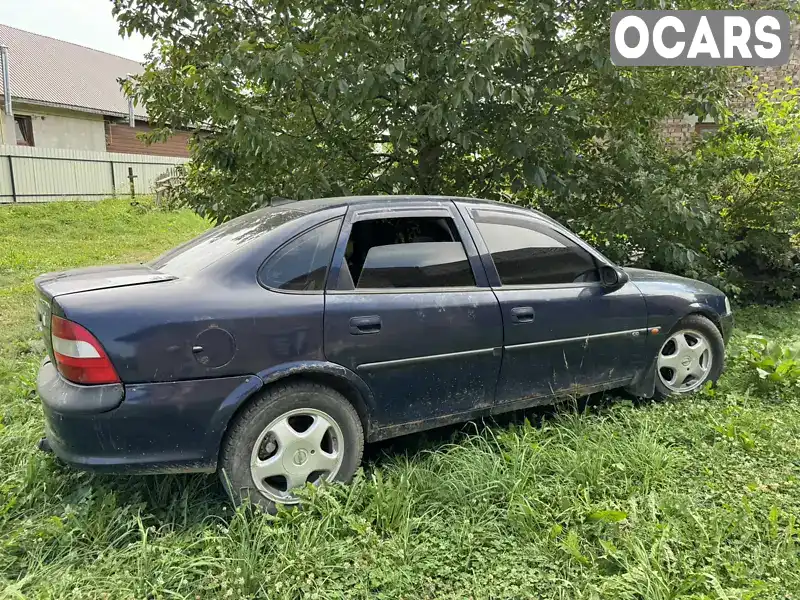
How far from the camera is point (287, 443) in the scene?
2672 millimetres

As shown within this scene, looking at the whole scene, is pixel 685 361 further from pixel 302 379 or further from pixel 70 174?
pixel 70 174

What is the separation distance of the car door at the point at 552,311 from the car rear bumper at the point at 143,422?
151 cm

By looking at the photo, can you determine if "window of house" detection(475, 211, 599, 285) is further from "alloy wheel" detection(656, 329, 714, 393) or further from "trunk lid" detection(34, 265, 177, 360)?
"trunk lid" detection(34, 265, 177, 360)

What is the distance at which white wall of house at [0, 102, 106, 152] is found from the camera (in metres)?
18.8

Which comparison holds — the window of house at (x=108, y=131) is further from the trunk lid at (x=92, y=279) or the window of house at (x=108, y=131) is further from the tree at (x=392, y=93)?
the trunk lid at (x=92, y=279)

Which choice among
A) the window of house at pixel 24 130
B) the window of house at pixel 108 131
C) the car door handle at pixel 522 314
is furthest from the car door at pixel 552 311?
the window of house at pixel 108 131

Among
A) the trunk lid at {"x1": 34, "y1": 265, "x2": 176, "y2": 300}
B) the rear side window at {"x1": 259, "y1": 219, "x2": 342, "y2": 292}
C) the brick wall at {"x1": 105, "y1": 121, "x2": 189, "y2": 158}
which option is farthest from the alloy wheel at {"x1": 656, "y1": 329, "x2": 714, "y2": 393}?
the brick wall at {"x1": 105, "y1": 121, "x2": 189, "y2": 158}

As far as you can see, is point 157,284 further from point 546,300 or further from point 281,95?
point 281,95

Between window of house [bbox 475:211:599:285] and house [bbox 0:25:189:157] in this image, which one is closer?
window of house [bbox 475:211:599:285]

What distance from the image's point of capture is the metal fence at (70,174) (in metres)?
15.1

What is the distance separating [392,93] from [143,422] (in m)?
3.42

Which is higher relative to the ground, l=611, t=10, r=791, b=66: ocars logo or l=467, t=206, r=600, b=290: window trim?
l=611, t=10, r=791, b=66: ocars logo

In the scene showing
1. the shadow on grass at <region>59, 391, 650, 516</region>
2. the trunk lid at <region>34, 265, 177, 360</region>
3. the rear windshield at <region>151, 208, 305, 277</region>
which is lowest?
the shadow on grass at <region>59, 391, 650, 516</region>

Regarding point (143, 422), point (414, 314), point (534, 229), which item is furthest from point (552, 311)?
point (143, 422)
